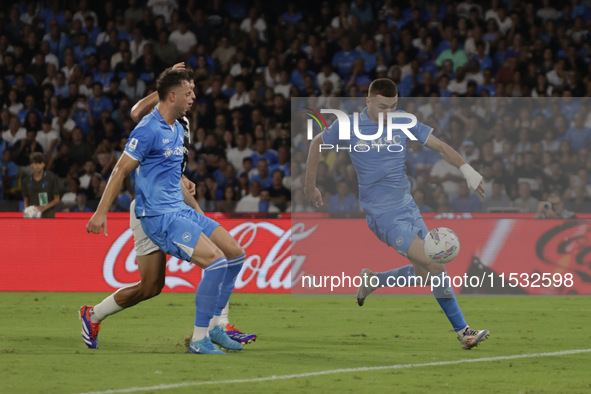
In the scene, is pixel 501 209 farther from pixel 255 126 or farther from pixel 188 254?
pixel 188 254

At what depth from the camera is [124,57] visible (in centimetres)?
2002

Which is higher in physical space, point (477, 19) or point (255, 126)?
point (477, 19)

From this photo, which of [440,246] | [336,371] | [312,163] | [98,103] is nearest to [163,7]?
[98,103]

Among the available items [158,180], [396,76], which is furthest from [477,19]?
[158,180]

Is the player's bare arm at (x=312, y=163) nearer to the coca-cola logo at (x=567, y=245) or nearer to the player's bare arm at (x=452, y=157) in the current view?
the player's bare arm at (x=452, y=157)

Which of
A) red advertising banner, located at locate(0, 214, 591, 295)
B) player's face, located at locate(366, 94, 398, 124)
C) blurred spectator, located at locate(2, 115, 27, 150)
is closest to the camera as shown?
player's face, located at locate(366, 94, 398, 124)

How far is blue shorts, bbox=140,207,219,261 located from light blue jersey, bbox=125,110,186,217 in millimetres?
63

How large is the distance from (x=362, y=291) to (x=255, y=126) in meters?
8.01

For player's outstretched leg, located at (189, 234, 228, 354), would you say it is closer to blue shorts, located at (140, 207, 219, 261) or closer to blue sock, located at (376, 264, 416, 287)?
blue shorts, located at (140, 207, 219, 261)

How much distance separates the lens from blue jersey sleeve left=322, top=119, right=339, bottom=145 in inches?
405

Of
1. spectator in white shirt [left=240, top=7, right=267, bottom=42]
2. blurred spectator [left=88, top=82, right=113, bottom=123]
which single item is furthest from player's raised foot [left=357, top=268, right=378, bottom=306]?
spectator in white shirt [left=240, top=7, right=267, bottom=42]

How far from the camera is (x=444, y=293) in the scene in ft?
29.2

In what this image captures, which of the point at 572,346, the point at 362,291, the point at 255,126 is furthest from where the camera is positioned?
the point at 255,126

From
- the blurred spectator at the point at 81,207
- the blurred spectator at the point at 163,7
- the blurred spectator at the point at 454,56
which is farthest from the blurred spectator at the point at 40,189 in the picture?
the blurred spectator at the point at 454,56
